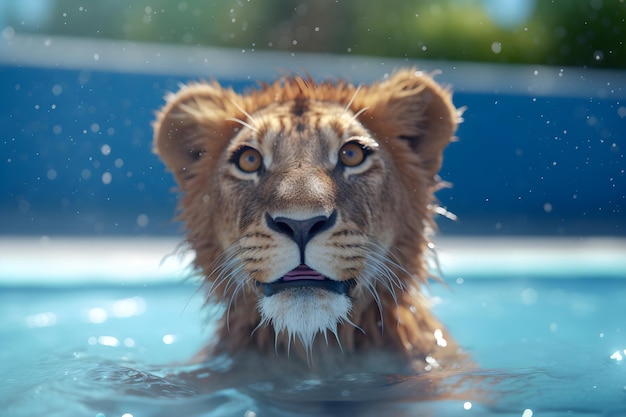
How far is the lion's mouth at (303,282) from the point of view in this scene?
8.32ft

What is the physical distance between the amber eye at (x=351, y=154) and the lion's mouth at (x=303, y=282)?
50 cm

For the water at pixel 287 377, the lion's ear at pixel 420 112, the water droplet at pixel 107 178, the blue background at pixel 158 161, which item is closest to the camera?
the water at pixel 287 377

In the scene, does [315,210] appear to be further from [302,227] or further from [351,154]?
[351,154]

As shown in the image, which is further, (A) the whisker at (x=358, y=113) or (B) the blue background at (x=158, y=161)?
(B) the blue background at (x=158, y=161)

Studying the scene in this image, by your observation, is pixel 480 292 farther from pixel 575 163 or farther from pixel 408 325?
pixel 575 163

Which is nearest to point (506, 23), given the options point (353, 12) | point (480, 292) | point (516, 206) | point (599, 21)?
point (599, 21)

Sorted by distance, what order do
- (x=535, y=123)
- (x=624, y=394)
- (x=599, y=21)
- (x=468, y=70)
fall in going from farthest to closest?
(x=599, y=21) < (x=468, y=70) < (x=535, y=123) < (x=624, y=394)

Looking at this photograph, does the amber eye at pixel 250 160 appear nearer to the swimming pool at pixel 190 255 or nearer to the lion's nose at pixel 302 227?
the lion's nose at pixel 302 227

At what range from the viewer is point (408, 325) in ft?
10.0

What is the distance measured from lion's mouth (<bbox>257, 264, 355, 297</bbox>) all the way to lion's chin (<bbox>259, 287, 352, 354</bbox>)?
1cm

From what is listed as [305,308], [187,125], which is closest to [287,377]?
[305,308]

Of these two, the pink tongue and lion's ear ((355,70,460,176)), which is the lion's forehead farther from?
the pink tongue

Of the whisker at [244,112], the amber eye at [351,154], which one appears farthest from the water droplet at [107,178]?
the amber eye at [351,154]

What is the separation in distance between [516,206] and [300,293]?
299 inches
